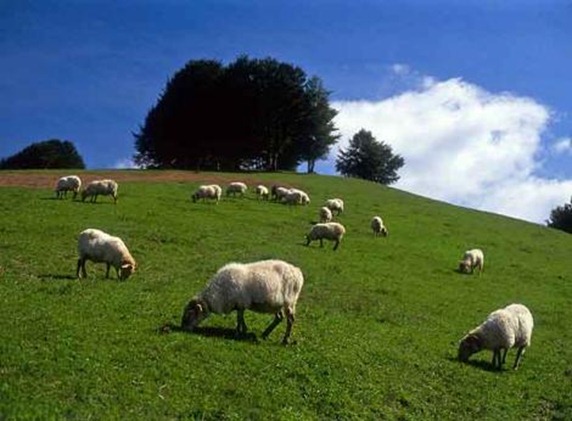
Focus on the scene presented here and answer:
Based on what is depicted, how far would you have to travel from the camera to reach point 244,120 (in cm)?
10275

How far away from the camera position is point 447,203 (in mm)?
82062

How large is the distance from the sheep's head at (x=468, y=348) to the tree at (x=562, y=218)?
271ft

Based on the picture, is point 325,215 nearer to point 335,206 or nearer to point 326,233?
point 335,206

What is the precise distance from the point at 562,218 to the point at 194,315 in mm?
92175

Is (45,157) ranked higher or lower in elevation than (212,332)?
higher

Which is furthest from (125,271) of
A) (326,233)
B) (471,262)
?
(471,262)

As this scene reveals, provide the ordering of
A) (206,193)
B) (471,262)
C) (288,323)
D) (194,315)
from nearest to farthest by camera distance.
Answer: (194,315), (288,323), (471,262), (206,193)

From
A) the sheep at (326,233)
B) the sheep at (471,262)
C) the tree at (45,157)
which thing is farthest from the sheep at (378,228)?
the tree at (45,157)

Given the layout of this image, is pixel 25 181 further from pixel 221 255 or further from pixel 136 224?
pixel 221 255

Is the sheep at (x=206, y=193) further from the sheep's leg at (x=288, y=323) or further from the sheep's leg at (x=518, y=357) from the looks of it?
the sheep's leg at (x=288, y=323)

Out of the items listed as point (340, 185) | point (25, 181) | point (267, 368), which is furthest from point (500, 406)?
point (340, 185)

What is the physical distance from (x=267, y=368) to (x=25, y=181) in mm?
47022

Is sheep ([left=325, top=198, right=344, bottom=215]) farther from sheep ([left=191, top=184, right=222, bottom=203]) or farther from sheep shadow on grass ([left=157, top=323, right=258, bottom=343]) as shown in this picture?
sheep shadow on grass ([left=157, top=323, right=258, bottom=343])

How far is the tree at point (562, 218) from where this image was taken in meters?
102
